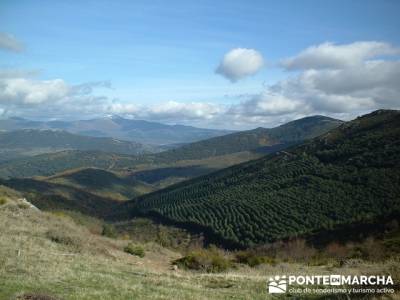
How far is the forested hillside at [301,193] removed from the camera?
310 ft

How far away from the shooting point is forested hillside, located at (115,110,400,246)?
310 feet

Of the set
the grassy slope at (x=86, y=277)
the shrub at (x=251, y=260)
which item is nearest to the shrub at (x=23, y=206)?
the grassy slope at (x=86, y=277)

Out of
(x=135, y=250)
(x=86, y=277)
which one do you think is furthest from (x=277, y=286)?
(x=135, y=250)

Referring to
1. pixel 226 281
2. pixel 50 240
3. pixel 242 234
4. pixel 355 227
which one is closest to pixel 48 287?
pixel 226 281

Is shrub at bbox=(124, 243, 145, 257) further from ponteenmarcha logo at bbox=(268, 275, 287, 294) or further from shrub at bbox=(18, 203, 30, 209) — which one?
ponteenmarcha logo at bbox=(268, 275, 287, 294)

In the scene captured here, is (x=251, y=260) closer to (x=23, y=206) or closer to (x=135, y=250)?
(x=135, y=250)

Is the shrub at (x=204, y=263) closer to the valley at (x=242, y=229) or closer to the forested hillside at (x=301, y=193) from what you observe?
the valley at (x=242, y=229)

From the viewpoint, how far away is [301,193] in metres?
118

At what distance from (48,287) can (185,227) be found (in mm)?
110558

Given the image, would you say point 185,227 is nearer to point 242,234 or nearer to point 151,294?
point 242,234

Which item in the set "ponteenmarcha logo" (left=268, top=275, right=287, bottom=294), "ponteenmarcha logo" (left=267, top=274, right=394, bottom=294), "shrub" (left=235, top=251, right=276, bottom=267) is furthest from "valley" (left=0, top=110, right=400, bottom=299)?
"ponteenmarcha logo" (left=267, top=274, right=394, bottom=294)

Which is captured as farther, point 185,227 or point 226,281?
point 185,227

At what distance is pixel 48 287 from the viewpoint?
14914mm

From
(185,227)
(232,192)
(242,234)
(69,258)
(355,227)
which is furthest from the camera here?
(232,192)
